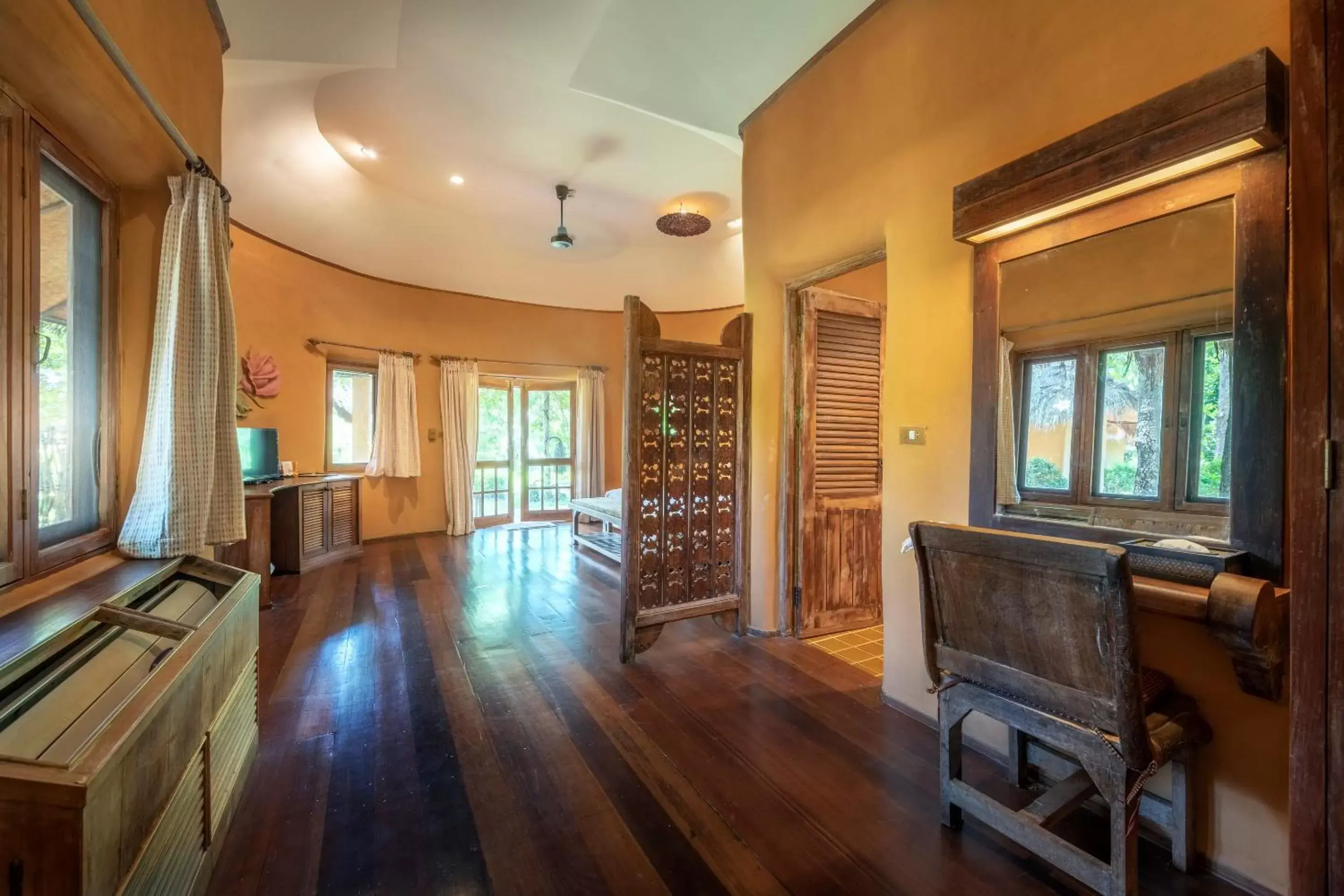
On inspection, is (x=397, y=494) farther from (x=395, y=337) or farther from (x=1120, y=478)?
(x=1120, y=478)

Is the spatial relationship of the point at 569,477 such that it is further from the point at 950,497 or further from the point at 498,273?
the point at 950,497

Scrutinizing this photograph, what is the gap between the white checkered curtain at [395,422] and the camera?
5.69 metres

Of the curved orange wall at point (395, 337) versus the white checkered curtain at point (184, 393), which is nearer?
the white checkered curtain at point (184, 393)

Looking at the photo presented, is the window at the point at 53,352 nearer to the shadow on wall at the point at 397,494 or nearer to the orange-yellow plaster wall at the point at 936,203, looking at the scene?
the orange-yellow plaster wall at the point at 936,203

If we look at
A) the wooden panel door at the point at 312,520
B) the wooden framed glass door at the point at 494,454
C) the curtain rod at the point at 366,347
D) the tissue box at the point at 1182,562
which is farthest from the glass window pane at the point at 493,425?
the tissue box at the point at 1182,562

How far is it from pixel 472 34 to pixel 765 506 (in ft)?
10.0

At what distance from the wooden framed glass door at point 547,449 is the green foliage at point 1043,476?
237 inches

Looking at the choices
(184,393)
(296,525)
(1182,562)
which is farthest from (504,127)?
(1182,562)

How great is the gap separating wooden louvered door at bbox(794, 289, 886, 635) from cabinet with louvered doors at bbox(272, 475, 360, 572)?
4083 millimetres

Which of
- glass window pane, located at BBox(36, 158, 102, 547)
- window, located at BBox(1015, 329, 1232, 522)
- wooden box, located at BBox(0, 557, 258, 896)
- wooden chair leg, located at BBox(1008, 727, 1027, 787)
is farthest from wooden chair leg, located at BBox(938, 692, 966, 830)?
glass window pane, located at BBox(36, 158, 102, 547)

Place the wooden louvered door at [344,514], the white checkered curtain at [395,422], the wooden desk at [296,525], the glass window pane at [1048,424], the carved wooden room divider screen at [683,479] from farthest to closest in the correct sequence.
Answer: the white checkered curtain at [395,422]
the wooden louvered door at [344,514]
the wooden desk at [296,525]
the carved wooden room divider screen at [683,479]
the glass window pane at [1048,424]

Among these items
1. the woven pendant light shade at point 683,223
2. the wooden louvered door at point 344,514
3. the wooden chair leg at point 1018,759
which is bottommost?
the wooden chair leg at point 1018,759

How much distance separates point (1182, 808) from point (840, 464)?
207 centimetres

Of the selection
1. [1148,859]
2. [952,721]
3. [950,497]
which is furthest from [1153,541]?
[1148,859]
